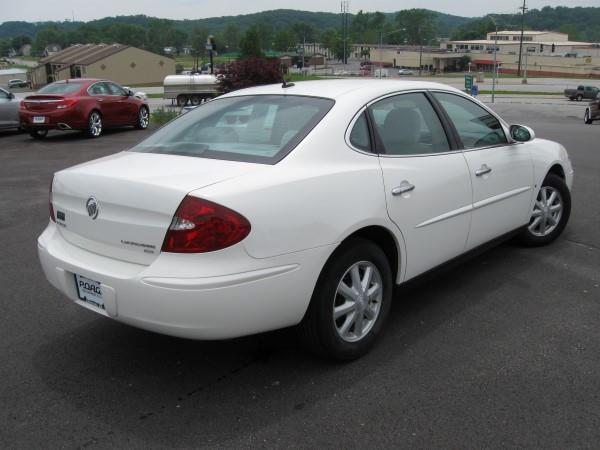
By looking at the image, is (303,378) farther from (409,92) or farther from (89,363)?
(409,92)

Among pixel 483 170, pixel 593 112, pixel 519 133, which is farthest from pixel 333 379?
pixel 593 112

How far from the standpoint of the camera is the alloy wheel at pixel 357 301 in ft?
11.4

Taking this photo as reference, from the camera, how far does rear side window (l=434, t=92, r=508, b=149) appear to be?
4.46 metres

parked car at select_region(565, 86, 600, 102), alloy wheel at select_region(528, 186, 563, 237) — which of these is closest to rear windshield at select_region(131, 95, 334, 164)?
alloy wheel at select_region(528, 186, 563, 237)

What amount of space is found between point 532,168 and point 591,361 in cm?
203

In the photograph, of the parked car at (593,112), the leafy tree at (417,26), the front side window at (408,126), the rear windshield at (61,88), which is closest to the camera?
the front side window at (408,126)

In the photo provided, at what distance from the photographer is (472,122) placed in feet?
15.3

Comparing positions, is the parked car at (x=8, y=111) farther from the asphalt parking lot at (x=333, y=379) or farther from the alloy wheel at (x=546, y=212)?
the alloy wheel at (x=546, y=212)

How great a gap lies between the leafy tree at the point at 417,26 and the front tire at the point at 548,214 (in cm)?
18389

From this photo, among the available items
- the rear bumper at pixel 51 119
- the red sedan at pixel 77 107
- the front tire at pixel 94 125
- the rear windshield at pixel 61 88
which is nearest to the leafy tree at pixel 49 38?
the red sedan at pixel 77 107

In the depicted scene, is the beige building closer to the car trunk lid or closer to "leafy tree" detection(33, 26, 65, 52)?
the car trunk lid

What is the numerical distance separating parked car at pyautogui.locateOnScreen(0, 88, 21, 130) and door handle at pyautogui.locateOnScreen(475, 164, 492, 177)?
1506 centimetres

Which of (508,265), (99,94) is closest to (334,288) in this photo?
(508,265)

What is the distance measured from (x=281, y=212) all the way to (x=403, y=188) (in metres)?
0.98
